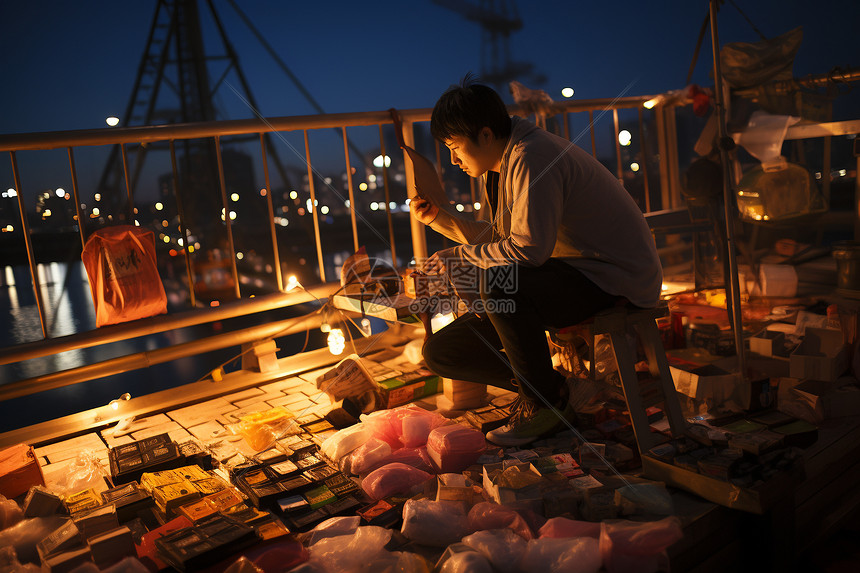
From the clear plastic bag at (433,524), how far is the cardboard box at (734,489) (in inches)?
25.7

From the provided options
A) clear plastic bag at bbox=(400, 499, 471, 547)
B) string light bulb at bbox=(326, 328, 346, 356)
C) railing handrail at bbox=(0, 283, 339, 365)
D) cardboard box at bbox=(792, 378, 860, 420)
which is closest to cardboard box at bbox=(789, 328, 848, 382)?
cardboard box at bbox=(792, 378, 860, 420)

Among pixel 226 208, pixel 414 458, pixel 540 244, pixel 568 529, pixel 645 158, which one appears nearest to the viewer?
pixel 568 529

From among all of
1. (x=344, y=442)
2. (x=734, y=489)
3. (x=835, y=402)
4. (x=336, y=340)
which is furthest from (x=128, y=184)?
(x=835, y=402)

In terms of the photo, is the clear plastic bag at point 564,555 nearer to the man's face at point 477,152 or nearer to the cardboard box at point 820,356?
the man's face at point 477,152

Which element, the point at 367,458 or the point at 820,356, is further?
the point at 820,356

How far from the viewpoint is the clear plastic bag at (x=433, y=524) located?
1661 millimetres

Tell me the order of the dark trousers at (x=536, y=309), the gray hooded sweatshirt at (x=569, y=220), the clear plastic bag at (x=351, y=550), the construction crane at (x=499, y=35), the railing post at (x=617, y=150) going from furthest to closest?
1. the construction crane at (x=499, y=35)
2. the railing post at (x=617, y=150)
3. the dark trousers at (x=536, y=309)
4. the gray hooded sweatshirt at (x=569, y=220)
5. the clear plastic bag at (x=351, y=550)

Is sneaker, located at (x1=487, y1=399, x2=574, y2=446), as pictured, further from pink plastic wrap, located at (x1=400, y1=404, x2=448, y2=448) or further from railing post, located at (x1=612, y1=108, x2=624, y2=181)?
railing post, located at (x1=612, y1=108, x2=624, y2=181)

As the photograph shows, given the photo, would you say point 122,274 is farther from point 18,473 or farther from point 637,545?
point 637,545

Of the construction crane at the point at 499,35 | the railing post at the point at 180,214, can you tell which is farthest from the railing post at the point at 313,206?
the construction crane at the point at 499,35

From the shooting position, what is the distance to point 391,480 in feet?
6.60

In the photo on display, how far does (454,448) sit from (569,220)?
36.3 inches

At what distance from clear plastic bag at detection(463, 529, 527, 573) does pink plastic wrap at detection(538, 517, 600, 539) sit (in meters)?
0.07

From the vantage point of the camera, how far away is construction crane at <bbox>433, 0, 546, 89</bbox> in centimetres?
3206
